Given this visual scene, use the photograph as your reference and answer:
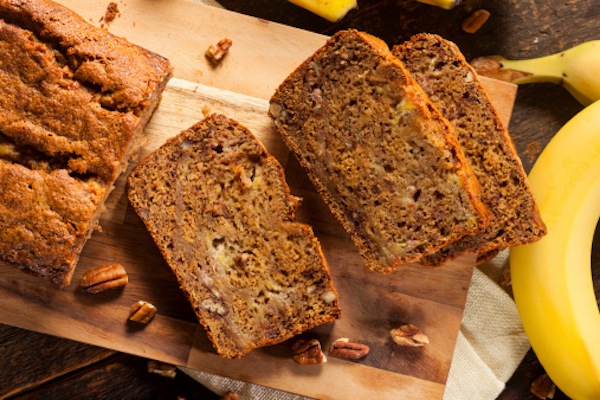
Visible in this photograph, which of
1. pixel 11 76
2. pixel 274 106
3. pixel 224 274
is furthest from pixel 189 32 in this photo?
pixel 224 274

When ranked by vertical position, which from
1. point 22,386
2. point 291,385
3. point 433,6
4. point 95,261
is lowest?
point 22,386

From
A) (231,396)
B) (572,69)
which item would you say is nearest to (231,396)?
(231,396)

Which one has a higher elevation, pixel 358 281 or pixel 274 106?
pixel 274 106

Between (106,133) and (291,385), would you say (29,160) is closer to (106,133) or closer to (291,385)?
(106,133)

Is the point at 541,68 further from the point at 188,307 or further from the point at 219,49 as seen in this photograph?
the point at 188,307

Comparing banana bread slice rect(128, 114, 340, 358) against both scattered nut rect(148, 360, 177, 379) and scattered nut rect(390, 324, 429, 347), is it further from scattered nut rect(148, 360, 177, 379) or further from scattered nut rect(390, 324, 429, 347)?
scattered nut rect(148, 360, 177, 379)

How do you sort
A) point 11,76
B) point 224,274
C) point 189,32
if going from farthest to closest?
point 189,32, point 224,274, point 11,76

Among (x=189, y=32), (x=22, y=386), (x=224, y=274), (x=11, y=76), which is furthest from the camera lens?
(x=22, y=386)

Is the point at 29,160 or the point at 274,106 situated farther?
the point at 274,106
